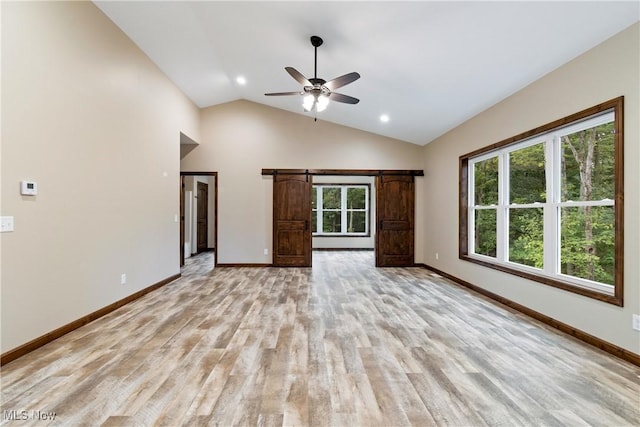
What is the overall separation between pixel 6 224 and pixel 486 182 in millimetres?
5746

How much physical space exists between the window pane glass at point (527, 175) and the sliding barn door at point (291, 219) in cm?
387

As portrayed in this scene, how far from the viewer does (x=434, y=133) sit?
5.83 metres

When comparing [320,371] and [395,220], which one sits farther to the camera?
[395,220]

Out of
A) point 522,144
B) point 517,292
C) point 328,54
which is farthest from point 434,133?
point 517,292

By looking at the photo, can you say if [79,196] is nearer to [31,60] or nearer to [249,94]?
[31,60]

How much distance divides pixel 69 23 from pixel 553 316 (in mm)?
5826

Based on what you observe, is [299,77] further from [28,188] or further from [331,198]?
[331,198]

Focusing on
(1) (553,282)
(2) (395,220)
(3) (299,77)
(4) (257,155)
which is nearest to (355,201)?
(2) (395,220)

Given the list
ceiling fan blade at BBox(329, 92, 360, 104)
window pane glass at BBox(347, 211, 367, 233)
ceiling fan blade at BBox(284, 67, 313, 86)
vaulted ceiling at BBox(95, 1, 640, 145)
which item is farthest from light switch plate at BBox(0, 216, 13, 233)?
window pane glass at BBox(347, 211, 367, 233)

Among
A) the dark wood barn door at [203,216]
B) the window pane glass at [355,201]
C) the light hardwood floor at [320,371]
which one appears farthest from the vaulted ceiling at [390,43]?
the window pane glass at [355,201]

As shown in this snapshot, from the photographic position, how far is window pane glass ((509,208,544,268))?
11.6ft

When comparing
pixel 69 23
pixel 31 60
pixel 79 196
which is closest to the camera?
pixel 31 60

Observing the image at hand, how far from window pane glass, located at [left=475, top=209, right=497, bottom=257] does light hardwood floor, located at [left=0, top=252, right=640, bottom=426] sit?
1130 mm

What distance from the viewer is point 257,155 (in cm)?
654
